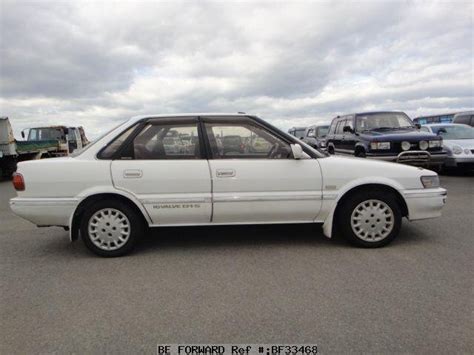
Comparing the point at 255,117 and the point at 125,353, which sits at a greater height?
the point at 255,117

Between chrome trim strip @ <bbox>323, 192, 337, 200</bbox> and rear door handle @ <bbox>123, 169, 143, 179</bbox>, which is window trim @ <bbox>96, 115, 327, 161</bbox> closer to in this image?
rear door handle @ <bbox>123, 169, 143, 179</bbox>

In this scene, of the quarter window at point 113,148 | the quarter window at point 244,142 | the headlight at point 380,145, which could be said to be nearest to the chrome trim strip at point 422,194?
the quarter window at point 244,142

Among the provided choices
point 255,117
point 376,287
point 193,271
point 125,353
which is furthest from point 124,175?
point 376,287

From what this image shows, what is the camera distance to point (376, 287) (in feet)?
11.4

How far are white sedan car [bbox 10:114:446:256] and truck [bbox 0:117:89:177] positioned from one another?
37.8 feet

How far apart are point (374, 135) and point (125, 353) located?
27.4 feet

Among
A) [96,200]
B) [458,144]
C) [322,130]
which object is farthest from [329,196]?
[322,130]

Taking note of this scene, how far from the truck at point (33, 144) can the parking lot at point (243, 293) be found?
34.8 ft

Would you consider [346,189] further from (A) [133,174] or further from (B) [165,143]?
(A) [133,174]

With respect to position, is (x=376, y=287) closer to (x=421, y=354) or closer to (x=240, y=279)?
(x=421, y=354)

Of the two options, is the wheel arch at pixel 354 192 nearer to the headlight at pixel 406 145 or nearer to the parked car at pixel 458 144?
the headlight at pixel 406 145

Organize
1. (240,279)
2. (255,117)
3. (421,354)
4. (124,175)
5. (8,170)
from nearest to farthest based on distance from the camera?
1. (421,354)
2. (240,279)
3. (124,175)
4. (255,117)
5. (8,170)

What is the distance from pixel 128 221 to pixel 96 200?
430 millimetres

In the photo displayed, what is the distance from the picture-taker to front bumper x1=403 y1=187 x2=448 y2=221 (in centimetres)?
459
